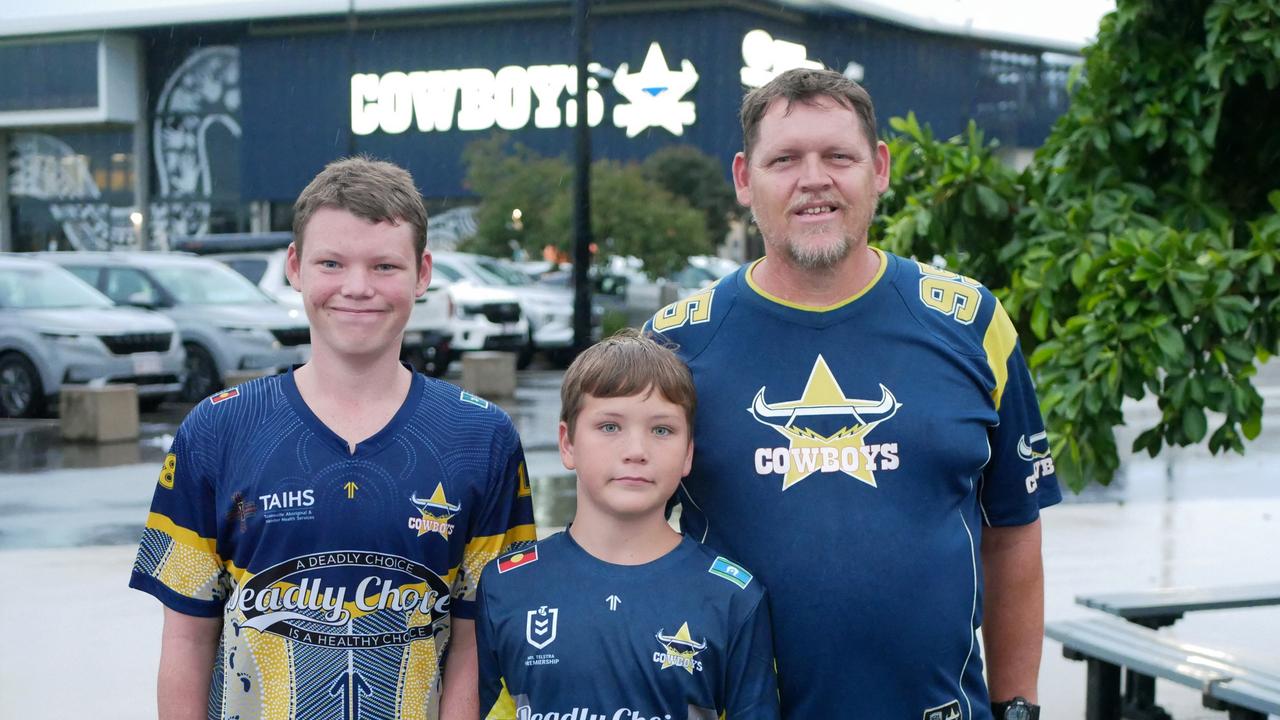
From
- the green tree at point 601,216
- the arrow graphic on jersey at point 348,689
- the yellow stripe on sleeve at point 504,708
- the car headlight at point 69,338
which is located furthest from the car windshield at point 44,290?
the yellow stripe on sleeve at point 504,708

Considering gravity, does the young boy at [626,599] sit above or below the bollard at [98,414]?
above

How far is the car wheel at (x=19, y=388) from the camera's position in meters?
Result: 15.3

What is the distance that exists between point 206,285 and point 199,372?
3.96ft

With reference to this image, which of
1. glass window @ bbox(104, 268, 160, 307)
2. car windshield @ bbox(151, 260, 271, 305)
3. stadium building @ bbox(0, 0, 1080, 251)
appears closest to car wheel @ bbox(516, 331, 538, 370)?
Result: car windshield @ bbox(151, 260, 271, 305)

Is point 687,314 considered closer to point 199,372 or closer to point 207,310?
point 207,310

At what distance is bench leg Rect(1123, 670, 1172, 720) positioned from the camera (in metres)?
5.32

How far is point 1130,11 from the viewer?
4199 millimetres

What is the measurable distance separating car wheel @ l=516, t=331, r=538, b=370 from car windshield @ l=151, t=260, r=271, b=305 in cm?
525

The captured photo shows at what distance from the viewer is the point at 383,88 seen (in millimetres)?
38938

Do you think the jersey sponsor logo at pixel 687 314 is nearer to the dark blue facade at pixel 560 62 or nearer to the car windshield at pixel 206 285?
the car windshield at pixel 206 285

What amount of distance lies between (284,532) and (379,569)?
0.19 metres

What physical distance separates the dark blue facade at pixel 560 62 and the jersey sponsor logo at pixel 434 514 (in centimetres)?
3316

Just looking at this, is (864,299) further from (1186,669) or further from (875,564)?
(1186,669)

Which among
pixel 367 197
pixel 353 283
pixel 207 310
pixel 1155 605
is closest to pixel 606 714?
pixel 353 283
